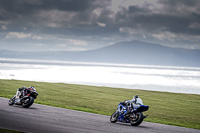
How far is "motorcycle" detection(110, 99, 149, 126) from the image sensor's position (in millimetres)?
14057

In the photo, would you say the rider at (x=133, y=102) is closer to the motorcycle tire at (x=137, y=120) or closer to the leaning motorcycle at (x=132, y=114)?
the leaning motorcycle at (x=132, y=114)

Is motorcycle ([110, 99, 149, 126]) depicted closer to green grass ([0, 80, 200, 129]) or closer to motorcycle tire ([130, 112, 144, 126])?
motorcycle tire ([130, 112, 144, 126])

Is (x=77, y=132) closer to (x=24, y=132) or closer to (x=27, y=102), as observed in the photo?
(x=24, y=132)

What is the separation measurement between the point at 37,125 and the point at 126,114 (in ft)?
15.2

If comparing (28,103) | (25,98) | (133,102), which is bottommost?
(28,103)

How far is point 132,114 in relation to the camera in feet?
47.1

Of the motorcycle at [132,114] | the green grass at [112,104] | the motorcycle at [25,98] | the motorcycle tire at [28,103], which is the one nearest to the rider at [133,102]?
the motorcycle at [132,114]

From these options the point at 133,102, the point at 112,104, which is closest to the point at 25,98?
Result: the point at 133,102

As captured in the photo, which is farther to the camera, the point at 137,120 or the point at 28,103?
the point at 28,103

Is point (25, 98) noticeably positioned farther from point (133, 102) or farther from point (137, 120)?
point (137, 120)

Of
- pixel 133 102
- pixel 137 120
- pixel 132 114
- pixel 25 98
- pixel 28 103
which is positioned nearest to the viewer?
pixel 137 120

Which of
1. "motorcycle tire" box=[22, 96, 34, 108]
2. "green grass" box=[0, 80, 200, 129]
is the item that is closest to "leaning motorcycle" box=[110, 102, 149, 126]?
"green grass" box=[0, 80, 200, 129]

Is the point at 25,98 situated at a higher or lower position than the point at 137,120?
higher

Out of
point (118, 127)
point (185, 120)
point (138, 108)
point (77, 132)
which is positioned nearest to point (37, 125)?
point (77, 132)
